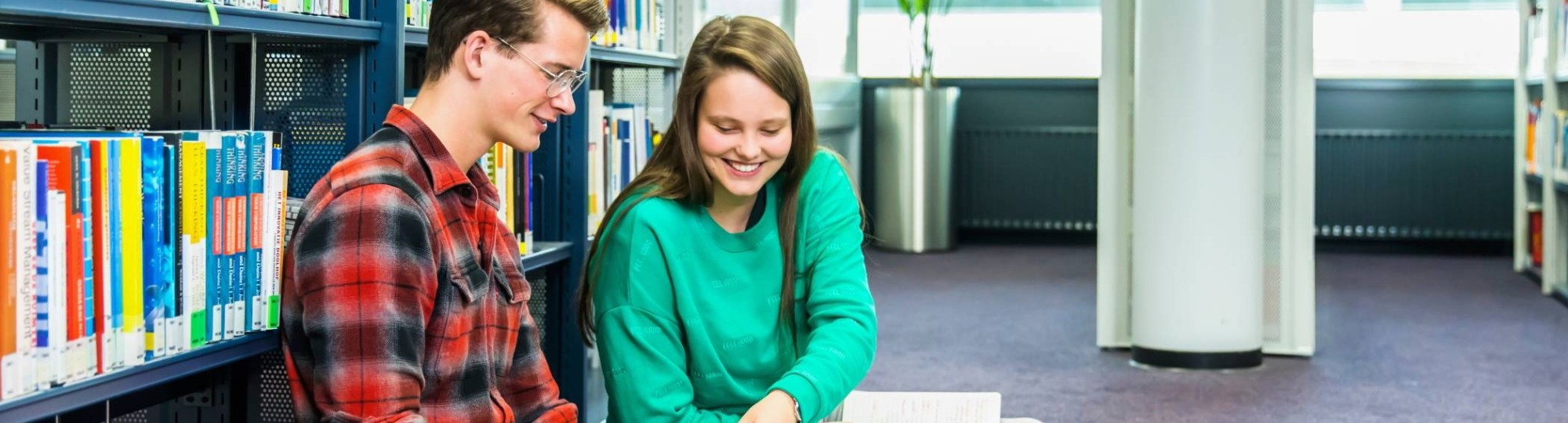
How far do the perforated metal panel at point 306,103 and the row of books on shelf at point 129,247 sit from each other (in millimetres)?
229

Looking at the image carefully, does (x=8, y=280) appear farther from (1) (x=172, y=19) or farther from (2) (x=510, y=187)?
(2) (x=510, y=187)

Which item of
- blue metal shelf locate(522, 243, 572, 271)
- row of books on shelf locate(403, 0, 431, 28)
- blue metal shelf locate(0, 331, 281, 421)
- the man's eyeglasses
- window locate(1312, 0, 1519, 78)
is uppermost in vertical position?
window locate(1312, 0, 1519, 78)

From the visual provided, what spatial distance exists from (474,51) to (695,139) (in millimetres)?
335

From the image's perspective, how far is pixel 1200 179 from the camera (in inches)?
143

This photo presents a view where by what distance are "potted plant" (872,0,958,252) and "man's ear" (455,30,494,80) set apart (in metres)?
5.19

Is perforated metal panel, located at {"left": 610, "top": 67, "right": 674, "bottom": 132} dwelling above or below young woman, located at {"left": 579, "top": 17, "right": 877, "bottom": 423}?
above

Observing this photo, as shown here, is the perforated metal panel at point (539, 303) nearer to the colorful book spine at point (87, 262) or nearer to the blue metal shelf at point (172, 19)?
the blue metal shelf at point (172, 19)

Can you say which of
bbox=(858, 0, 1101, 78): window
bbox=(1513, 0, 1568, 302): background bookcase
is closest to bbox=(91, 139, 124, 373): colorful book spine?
bbox=(1513, 0, 1568, 302): background bookcase

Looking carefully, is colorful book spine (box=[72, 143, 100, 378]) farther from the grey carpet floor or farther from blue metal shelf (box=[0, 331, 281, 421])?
the grey carpet floor

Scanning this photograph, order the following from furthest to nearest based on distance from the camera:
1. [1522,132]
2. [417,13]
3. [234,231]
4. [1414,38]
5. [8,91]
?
[1414,38]
[1522,132]
[8,91]
[417,13]
[234,231]

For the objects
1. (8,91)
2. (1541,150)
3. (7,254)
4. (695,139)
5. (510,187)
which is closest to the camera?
(7,254)

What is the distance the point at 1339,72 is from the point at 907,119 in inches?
75.9

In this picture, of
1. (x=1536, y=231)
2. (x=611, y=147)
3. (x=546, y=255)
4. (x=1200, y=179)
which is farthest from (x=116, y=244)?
(x=1536, y=231)

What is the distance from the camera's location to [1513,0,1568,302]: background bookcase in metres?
5.07
